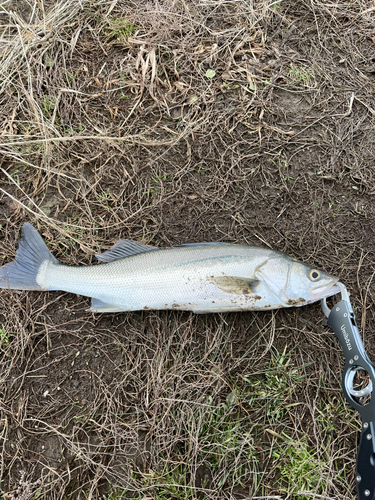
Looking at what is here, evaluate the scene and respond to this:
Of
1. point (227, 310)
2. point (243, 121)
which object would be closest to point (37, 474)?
point (227, 310)

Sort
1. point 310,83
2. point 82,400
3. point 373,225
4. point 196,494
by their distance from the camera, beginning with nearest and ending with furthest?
point 196,494 < point 82,400 < point 373,225 < point 310,83

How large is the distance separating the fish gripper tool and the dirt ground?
45 centimetres

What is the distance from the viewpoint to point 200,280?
3.00 m

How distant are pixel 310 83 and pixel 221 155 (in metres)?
1.43

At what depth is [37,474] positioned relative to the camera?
3.05m

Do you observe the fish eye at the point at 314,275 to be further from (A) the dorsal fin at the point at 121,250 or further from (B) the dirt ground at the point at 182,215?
(A) the dorsal fin at the point at 121,250

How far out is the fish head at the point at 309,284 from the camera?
9.94ft

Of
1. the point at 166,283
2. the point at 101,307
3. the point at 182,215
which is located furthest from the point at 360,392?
the point at 101,307

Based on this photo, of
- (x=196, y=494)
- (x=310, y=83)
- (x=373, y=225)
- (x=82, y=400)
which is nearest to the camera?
(x=196, y=494)

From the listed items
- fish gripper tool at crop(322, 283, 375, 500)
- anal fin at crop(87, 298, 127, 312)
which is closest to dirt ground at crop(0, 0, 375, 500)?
anal fin at crop(87, 298, 127, 312)

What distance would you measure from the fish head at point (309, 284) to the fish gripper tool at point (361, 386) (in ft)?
0.32

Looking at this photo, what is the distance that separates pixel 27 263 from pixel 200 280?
6.02 ft

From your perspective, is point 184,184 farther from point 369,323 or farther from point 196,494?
point 196,494

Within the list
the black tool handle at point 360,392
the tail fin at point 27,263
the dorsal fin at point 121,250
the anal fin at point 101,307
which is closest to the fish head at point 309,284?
the black tool handle at point 360,392
